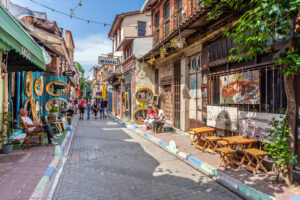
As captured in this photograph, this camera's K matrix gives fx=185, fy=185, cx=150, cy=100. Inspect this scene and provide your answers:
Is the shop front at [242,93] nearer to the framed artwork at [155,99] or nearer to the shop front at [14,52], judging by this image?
→ the framed artwork at [155,99]

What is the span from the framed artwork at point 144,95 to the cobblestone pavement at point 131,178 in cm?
633

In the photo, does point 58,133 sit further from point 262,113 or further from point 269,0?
point 269,0

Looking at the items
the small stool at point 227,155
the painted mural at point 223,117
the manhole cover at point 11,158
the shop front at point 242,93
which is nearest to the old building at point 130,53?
the shop front at point 242,93

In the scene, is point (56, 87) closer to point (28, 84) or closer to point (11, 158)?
point (28, 84)

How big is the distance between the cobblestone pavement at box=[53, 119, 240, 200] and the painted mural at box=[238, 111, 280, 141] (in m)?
1.76

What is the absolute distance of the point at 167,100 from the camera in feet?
39.1

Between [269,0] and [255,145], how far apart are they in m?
3.71

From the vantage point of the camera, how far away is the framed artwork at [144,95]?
12641 mm

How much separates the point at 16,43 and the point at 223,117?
6.25 metres

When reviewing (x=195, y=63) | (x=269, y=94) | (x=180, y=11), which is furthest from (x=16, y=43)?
(x=180, y=11)

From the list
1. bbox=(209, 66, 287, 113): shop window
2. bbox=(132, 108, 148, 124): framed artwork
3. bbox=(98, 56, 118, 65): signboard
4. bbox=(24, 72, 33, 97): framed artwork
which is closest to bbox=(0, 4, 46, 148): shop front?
bbox=(24, 72, 33, 97): framed artwork

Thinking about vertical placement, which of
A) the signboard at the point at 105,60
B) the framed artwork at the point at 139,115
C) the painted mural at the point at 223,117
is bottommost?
the framed artwork at the point at 139,115

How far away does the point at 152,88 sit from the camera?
1362 cm

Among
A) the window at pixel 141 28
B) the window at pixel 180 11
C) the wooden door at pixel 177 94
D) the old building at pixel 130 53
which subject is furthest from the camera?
the window at pixel 141 28
